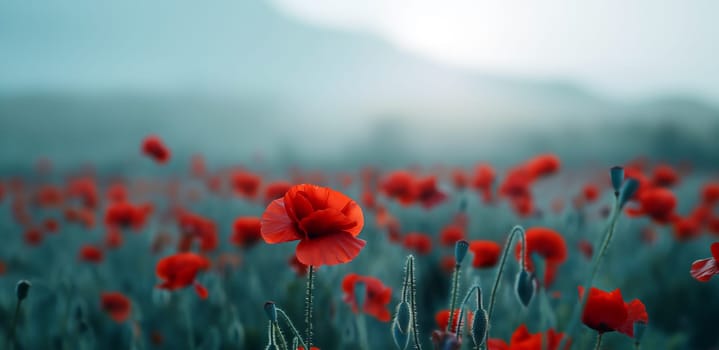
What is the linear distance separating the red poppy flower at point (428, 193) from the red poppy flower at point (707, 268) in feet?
6.29

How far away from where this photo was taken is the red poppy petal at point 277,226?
1115mm

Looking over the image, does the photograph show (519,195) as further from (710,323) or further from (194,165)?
(194,165)

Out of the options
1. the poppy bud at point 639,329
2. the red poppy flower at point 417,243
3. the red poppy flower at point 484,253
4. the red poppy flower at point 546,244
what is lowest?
the red poppy flower at point 417,243

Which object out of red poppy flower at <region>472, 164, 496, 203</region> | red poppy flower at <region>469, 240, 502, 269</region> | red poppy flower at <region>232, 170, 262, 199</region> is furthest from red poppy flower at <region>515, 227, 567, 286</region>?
red poppy flower at <region>232, 170, 262, 199</region>

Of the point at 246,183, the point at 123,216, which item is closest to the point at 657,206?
the point at 246,183

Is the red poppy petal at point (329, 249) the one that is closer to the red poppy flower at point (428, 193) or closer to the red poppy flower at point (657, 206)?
the red poppy flower at point (657, 206)

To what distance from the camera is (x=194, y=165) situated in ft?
19.2

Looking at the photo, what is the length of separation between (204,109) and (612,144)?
19733 millimetres

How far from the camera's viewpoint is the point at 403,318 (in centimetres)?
109

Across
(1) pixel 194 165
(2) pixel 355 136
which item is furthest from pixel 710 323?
(2) pixel 355 136

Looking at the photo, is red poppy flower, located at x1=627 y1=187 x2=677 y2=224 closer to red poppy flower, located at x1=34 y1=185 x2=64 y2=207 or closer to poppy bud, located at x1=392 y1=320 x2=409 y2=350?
poppy bud, located at x1=392 y1=320 x2=409 y2=350

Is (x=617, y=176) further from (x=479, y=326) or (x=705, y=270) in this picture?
(x=479, y=326)

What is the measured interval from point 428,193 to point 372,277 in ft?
3.67

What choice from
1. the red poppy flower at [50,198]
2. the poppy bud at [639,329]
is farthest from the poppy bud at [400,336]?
the red poppy flower at [50,198]
